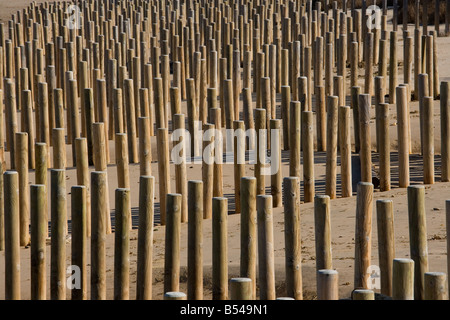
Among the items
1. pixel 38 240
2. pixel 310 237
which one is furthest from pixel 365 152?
pixel 38 240

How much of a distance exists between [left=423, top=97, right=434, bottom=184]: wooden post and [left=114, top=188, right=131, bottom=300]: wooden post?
261 centimetres

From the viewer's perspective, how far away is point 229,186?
673 centimetres

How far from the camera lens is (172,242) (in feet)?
14.2

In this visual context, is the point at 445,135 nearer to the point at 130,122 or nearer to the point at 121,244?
the point at 130,122

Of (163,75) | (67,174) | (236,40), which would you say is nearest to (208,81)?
(163,75)

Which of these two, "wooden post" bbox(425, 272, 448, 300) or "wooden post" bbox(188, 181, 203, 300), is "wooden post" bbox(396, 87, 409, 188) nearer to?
"wooden post" bbox(188, 181, 203, 300)

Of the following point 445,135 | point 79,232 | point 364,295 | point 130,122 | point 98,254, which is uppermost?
point 130,122

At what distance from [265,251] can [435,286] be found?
0.95m

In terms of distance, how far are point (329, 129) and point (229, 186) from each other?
98 cm

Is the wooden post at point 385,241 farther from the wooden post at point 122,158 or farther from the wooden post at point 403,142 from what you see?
the wooden post at point 122,158

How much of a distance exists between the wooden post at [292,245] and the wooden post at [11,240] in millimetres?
1334

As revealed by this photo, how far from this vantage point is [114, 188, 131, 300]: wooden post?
4.34m
